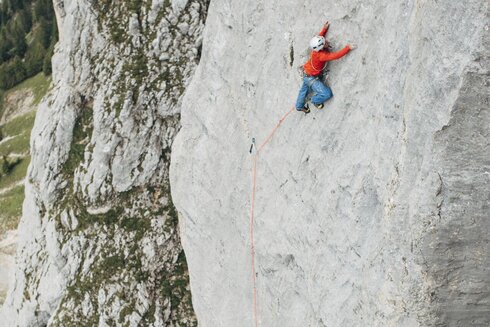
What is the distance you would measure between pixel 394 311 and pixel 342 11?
875 cm

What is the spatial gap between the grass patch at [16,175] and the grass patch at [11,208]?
3.16 metres

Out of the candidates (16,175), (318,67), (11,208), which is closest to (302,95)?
(318,67)

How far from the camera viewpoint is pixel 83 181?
30.5 metres

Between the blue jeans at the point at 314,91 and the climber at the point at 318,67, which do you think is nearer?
the climber at the point at 318,67

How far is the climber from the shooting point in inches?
543

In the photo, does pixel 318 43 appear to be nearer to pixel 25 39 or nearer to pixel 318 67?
pixel 318 67

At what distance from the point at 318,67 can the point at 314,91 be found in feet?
2.51

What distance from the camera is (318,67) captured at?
565 inches

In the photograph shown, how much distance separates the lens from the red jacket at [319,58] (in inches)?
533

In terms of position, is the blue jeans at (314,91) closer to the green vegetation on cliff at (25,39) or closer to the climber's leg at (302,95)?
the climber's leg at (302,95)

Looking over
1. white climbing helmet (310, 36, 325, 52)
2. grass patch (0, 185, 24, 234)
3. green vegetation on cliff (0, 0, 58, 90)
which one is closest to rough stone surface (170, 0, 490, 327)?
white climbing helmet (310, 36, 325, 52)

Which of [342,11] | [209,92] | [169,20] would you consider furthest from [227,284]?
[169,20]

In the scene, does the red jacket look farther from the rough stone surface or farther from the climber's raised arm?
the rough stone surface

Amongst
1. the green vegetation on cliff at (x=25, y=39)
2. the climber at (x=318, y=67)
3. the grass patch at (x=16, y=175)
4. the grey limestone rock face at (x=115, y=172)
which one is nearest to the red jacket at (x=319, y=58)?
the climber at (x=318, y=67)
